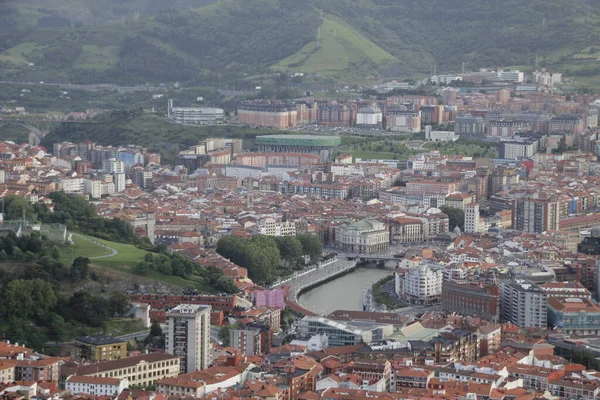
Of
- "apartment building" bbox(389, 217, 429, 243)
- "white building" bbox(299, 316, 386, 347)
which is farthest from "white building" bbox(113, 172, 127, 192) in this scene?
"white building" bbox(299, 316, 386, 347)

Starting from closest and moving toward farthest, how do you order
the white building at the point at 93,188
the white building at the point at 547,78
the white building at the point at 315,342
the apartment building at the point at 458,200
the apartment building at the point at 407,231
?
the white building at the point at 315,342, the apartment building at the point at 407,231, the apartment building at the point at 458,200, the white building at the point at 93,188, the white building at the point at 547,78

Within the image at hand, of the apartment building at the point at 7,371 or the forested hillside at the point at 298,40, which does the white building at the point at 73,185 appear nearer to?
the apartment building at the point at 7,371

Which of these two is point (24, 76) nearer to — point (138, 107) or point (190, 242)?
point (138, 107)

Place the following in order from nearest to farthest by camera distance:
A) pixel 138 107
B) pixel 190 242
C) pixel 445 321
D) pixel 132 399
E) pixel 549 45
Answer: pixel 132 399
pixel 445 321
pixel 190 242
pixel 138 107
pixel 549 45

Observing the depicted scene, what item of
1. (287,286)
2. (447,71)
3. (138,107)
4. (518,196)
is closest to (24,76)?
(138,107)

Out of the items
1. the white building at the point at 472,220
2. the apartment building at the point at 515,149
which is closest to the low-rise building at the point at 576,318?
the white building at the point at 472,220

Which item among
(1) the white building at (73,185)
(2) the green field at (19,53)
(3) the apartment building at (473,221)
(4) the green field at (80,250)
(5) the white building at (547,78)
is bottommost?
(3) the apartment building at (473,221)
